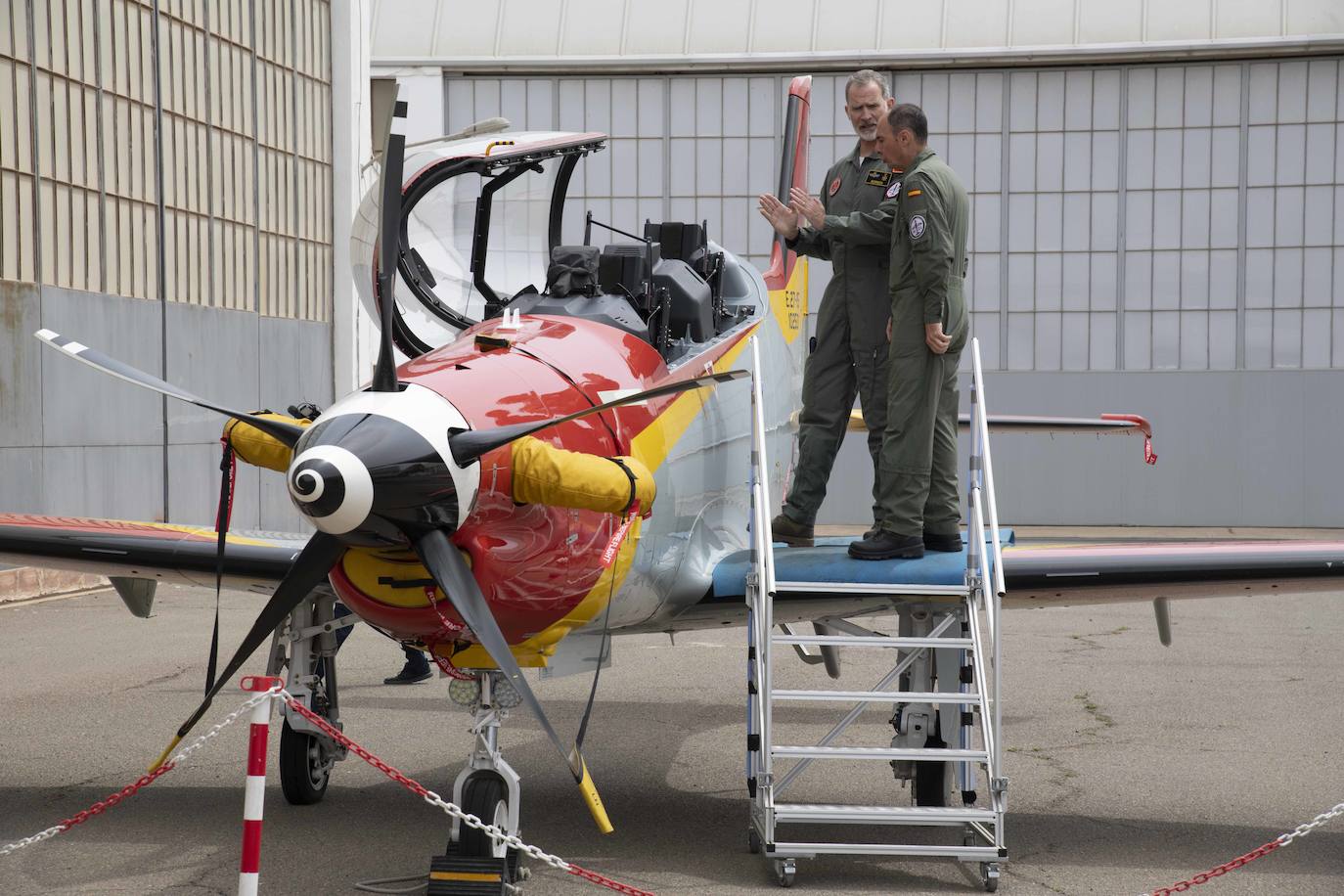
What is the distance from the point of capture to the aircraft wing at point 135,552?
7.06m

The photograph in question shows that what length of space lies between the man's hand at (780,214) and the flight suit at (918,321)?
0.63 m

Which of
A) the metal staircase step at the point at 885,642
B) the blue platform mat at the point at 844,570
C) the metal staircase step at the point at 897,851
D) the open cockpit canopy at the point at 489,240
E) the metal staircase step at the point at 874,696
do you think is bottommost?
the metal staircase step at the point at 897,851

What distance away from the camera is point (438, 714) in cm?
973

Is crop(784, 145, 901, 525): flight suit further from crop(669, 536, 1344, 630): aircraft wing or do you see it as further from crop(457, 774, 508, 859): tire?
crop(457, 774, 508, 859): tire

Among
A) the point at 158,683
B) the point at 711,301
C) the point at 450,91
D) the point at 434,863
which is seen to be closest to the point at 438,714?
the point at 158,683

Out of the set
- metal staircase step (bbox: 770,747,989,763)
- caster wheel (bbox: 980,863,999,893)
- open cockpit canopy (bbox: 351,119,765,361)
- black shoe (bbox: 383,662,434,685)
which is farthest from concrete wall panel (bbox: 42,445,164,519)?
caster wheel (bbox: 980,863,999,893)

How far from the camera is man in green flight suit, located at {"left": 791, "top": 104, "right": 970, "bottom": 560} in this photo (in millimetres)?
6559

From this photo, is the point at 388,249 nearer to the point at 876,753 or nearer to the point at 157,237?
the point at 876,753

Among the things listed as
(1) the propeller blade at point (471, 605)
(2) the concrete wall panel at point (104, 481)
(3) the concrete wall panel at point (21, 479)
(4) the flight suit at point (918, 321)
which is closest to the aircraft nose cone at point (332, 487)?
(1) the propeller blade at point (471, 605)

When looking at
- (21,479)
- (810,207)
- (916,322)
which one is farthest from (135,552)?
(21,479)

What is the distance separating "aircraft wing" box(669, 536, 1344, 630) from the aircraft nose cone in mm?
2388

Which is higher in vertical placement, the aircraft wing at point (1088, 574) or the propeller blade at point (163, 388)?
the propeller blade at point (163, 388)

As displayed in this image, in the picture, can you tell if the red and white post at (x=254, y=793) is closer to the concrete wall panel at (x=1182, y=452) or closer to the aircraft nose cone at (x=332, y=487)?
the aircraft nose cone at (x=332, y=487)

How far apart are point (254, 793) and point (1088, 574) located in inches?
150
